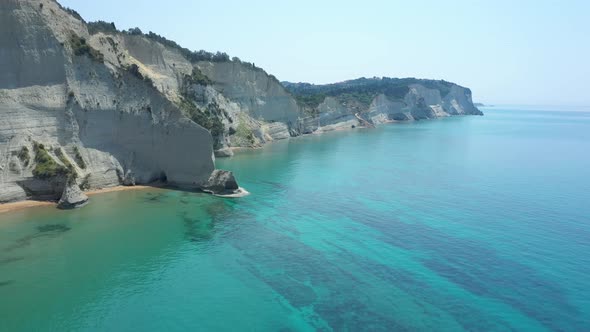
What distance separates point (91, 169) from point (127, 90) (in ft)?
32.0

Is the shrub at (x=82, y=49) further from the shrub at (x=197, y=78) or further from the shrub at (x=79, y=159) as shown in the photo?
the shrub at (x=197, y=78)

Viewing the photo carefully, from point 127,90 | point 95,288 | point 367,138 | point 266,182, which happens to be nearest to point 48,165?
point 127,90

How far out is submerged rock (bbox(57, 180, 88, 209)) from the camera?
3947 centimetres

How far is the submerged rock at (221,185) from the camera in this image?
47.5 meters

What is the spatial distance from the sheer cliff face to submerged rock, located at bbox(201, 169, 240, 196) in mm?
1005

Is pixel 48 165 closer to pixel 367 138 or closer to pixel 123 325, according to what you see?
pixel 123 325

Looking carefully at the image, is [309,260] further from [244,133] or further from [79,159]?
[244,133]

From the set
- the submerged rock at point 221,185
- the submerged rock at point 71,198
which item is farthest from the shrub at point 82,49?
the submerged rock at point 221,185

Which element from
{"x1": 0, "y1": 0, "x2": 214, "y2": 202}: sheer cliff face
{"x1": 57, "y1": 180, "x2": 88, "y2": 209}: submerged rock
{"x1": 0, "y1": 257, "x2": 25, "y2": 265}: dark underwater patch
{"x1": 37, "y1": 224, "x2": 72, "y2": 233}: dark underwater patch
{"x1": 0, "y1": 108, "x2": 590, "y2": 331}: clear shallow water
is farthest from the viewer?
{"x1": 0, "y1": 0, "x2": 214, "y2": 202}: sheer cliff face

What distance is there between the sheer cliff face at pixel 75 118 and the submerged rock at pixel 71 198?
4.63 ft

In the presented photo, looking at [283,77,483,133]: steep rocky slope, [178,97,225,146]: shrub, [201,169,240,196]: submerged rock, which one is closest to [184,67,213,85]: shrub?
[178,97,225,146]: shrub

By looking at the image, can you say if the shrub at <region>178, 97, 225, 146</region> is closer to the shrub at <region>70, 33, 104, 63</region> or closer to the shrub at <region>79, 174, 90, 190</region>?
the shrub at <region>70, 33, 104, 63</region>

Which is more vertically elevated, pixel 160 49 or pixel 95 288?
pixel 160 49

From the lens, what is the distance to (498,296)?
1008 inches
